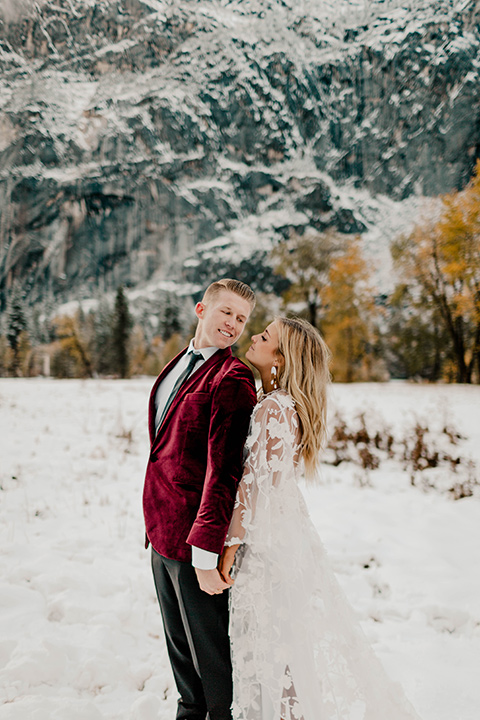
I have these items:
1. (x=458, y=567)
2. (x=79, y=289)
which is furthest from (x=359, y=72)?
(x=458, y=567)

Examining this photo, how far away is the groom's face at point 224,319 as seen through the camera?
1619 millimetres

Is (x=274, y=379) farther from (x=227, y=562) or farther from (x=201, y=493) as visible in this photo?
(x=227, y=562)

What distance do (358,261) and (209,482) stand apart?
20.7 m

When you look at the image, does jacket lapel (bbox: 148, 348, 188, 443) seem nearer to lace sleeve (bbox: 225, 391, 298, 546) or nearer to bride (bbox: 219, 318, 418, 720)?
bride (bbox: 219, 318, 418, 720)

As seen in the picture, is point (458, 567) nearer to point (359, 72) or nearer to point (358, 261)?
point (358, 261)

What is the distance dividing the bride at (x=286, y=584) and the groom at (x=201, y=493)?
0.08m

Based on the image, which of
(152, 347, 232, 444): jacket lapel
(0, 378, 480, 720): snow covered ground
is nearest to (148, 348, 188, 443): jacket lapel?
(152, 347, 232, 444): jacket lapel

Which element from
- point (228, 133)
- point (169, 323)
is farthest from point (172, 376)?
point (228, 133)

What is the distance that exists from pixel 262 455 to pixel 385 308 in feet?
67.2

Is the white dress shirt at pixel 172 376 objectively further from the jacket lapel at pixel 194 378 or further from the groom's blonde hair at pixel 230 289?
the groom's blonde hair at pixel 230 289

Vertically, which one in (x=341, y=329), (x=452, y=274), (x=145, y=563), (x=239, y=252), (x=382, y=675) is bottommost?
(x=145, y=563)

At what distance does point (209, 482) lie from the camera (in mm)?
1338

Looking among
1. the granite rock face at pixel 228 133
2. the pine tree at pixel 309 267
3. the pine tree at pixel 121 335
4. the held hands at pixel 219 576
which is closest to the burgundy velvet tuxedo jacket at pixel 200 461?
the held hands at pixel 219 576

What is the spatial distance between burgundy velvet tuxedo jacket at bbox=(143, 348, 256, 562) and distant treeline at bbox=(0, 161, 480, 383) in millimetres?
15451
